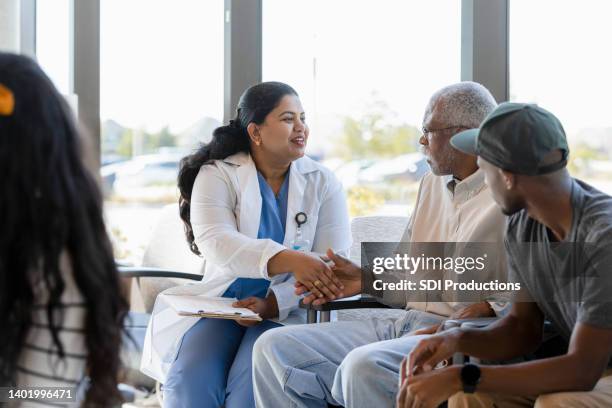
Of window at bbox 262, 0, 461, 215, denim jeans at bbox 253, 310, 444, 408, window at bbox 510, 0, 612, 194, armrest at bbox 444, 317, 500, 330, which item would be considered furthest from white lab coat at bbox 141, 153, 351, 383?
window at bbox 262, 0, 461, 215

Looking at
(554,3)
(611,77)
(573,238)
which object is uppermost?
(554,3)

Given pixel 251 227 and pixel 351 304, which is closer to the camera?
pixel 351 304

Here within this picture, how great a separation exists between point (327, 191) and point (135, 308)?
161 cm

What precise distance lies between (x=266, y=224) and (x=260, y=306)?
0.34 metres

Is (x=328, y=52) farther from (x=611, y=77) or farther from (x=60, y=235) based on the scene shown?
(x=60, y=235)

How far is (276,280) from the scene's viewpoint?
9.45ft

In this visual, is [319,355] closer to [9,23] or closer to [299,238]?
[299,238]

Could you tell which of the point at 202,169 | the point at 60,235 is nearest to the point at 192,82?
the point at 202,169

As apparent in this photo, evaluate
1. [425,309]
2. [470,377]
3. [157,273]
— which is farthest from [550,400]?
[157,273]

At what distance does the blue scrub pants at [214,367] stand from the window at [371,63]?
1.74 meters

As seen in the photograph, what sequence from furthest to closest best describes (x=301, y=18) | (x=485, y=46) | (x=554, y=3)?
(x=301, y=18)
(x=554, y=3)
(x=485, y=46)

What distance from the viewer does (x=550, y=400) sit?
5.93 feet

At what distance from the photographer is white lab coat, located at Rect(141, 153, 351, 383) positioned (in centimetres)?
279

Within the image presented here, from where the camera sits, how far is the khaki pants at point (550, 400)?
70.6 inches
